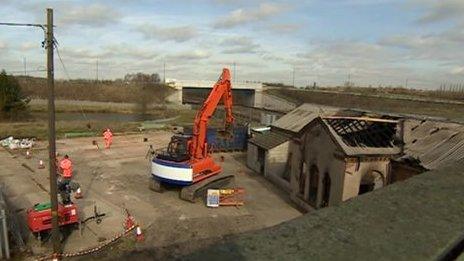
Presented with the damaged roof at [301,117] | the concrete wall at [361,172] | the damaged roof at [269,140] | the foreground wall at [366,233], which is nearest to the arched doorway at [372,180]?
the concrete wall at [361,172]

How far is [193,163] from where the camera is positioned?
20.5 meters

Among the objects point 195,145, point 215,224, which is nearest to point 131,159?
point 195,145

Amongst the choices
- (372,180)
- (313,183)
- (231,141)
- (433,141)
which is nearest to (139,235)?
(313,183)

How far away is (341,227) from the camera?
291 centimetres

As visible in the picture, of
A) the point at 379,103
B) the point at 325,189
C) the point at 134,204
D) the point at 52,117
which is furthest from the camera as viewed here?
the point at 379,103

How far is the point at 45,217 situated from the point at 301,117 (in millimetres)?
16824

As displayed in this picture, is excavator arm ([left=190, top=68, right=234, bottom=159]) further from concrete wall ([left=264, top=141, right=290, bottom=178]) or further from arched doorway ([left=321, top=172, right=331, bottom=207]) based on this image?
arched doorway ([left=321, top=172, right=331, bottom=207])

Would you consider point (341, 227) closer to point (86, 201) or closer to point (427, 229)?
point (427, 229)

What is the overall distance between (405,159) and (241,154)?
18595 mm

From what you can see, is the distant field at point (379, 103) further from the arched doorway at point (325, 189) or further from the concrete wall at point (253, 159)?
the arched doorway at point (325, 189)

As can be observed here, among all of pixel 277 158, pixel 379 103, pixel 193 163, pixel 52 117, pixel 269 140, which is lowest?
pixel 277 158

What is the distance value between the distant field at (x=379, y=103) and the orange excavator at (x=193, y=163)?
648 inches

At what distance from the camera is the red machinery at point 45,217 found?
46.6 ft

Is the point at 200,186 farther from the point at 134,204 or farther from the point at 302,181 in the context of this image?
the point at 302,181
